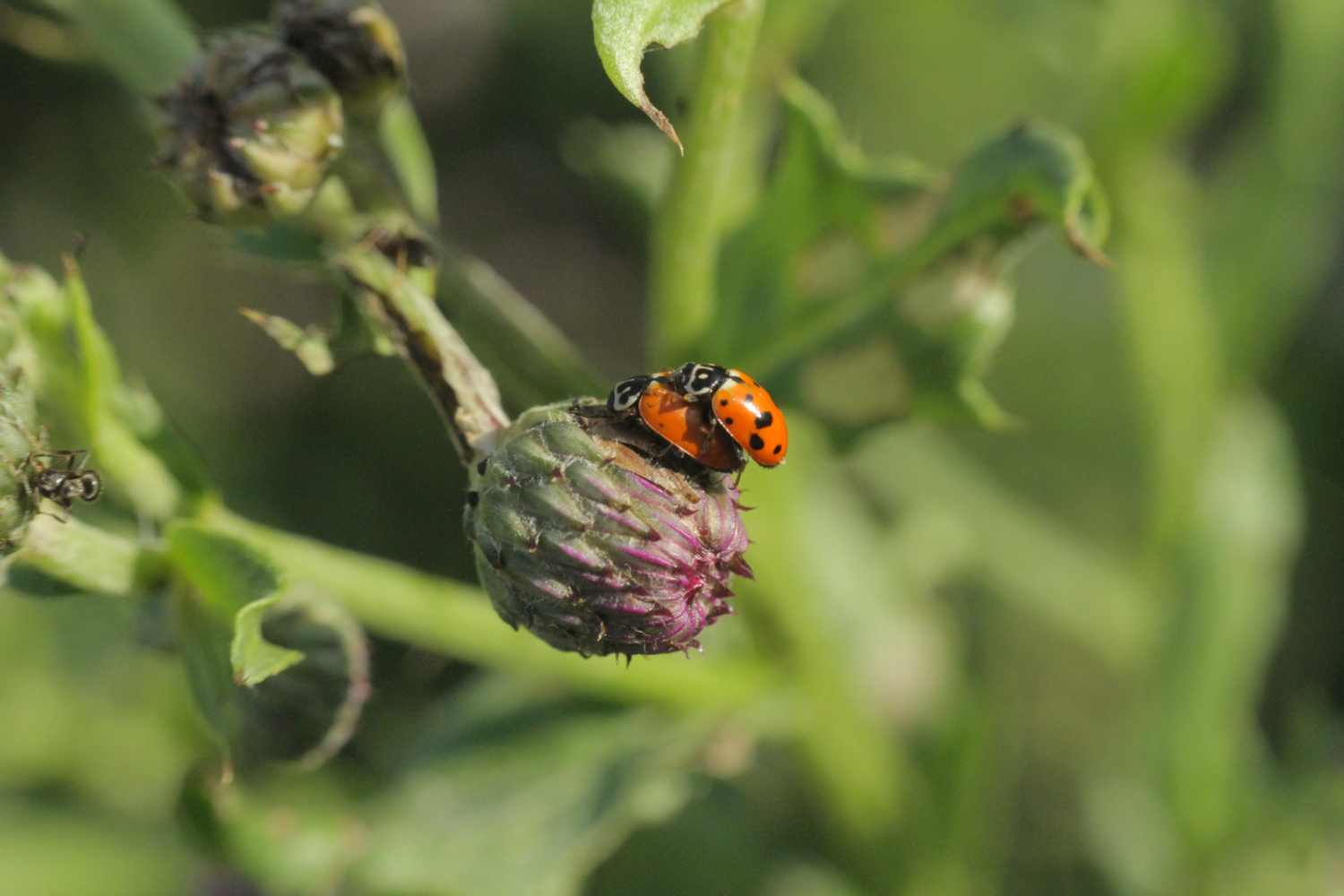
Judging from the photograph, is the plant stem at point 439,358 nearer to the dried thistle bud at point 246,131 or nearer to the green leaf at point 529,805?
the dried thistle bud at point 246,131

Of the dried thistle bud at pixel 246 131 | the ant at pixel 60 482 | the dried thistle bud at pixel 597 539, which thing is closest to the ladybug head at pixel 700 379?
the dried thistle bud at pixel 597 539

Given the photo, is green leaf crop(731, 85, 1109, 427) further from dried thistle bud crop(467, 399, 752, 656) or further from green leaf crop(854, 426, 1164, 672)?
green leaf crop(854, 426, 1164, 672)

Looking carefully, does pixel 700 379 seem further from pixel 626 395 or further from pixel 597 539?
pixel 597 539

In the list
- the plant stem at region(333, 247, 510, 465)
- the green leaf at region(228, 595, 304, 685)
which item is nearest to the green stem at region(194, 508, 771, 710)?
the green leaf at region(228, 595, 304, 685)

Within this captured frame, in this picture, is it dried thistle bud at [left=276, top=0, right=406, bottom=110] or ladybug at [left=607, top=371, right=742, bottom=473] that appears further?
dried thistle bud at [left=276, top=0, right=406, bottom=110]

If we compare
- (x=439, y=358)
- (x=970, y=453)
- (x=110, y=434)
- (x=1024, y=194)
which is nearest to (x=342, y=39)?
(x=439, y=358)

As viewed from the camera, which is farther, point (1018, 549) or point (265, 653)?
point (1018, 549)

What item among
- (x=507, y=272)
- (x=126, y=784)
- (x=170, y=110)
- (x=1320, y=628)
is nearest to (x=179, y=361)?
(x=507, y=272)
